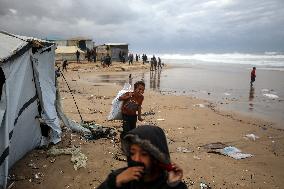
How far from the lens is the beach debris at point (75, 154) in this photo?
6767 millimetres

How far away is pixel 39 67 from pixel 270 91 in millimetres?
17064

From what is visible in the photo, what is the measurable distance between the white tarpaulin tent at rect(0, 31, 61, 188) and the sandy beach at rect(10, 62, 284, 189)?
38 cm

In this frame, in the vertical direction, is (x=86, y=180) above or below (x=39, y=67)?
below

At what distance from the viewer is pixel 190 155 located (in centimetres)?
794

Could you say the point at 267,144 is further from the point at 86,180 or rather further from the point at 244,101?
the point at 244,101

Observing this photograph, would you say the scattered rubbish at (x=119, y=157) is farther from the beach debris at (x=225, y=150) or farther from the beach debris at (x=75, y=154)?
the beach debris at (x=225, y=150)

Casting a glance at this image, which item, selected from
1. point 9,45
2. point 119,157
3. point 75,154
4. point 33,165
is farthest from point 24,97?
point 119,157

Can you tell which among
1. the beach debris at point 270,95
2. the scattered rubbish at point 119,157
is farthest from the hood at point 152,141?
the beach debris at point 270,95

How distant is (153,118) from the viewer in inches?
463

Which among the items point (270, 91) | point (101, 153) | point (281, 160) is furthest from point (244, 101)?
point (101, 153)

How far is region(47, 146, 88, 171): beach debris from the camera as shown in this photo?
677 cm

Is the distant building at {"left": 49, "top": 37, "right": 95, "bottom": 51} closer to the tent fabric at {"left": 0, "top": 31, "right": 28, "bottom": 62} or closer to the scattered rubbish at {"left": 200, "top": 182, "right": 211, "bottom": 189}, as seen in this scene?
the tent fabric at {"left": 0, "top": 31, "right": 28, "bottom": 62}

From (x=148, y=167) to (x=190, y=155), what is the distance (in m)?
5.97

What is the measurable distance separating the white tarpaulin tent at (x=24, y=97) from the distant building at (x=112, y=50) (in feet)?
135
